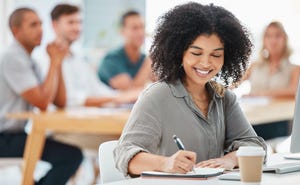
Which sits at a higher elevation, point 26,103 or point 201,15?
point 201,15

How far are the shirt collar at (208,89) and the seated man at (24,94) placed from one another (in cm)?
222

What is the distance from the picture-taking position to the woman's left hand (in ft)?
7.44

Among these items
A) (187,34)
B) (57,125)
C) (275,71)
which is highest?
(187,34)

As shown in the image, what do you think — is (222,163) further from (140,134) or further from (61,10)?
(61,10)

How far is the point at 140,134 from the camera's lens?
2.33 metres

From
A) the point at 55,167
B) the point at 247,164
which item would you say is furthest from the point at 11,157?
the point at 247,164

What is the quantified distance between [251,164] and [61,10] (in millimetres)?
3736

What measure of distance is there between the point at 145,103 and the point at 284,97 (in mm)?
A: 3981

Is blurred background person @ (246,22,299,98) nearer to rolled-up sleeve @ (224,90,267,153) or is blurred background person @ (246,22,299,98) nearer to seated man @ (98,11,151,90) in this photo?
seated man @ (98,11,151,90)

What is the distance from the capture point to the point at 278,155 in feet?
8.83

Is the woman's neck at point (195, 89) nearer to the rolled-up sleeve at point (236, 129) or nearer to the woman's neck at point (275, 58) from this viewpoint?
the rolled-up sleeve at point (236, 129)

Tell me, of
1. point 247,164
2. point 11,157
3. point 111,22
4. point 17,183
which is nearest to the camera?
point 247,164

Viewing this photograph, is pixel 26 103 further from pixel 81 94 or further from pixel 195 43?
pixel 195 43

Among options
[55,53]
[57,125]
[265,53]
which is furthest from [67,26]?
[265,53]
